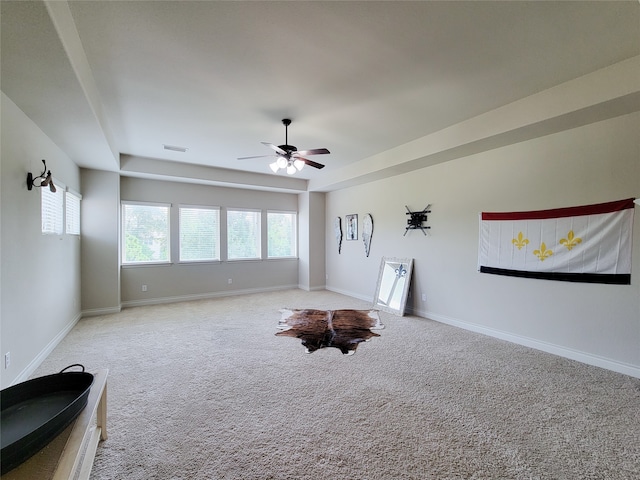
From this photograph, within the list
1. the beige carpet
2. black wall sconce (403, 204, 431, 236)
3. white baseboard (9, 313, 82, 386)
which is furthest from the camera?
black wall sconce (403, 204, 431, 236)

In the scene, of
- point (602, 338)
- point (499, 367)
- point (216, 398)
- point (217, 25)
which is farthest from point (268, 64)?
point (602, 338)

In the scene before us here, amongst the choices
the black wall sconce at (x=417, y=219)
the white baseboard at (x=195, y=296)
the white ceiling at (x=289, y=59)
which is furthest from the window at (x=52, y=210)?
the black wall sconce at (x=417, y=219)

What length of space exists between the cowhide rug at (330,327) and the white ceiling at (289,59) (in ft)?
9.43

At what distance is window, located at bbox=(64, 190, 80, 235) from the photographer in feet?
13.6

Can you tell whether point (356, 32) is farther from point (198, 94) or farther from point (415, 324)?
point (415, 324)

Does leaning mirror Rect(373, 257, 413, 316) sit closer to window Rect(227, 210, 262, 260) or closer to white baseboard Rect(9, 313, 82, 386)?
window Rect(227, 210, 262, 260)

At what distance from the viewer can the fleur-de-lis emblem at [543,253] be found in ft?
11.2

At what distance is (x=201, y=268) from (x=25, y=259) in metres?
3.59

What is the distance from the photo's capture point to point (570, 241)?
10.6 ft

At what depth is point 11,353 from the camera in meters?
2.56

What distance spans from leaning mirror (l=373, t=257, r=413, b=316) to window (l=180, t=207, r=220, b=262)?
12.3ft

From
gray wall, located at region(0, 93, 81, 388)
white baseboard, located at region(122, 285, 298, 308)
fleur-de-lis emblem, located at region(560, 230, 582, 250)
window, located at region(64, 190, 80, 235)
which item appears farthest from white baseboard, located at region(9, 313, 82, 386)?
fleur-de-lis emblem, located at region(560, 230, 582, 250)

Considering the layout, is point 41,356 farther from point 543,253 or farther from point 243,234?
point 543,253

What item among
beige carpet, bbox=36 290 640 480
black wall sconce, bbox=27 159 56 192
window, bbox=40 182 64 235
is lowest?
beige carpet, bbox=36 290 640 480
